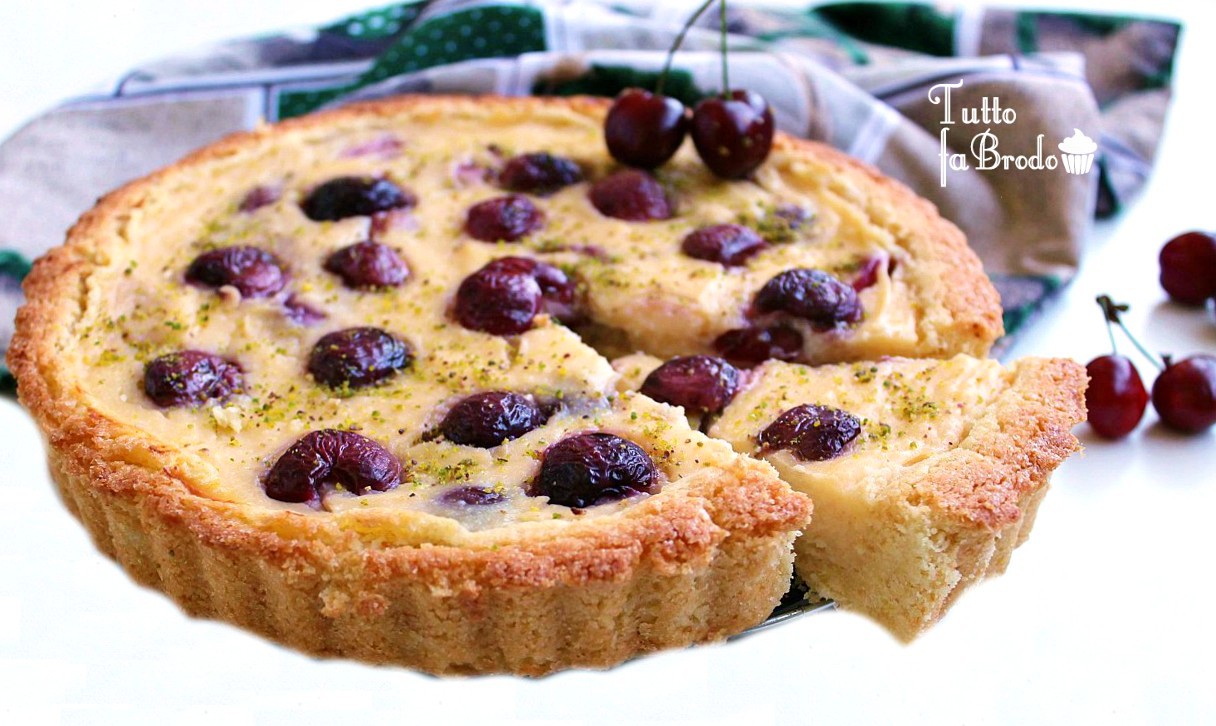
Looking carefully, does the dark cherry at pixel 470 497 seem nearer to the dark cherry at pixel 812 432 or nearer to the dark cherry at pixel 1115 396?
the dark cherry at pixel 812 432

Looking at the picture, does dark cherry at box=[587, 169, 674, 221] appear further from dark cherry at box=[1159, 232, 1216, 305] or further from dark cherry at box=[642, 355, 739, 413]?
dark cherry at box=[1159, 232, 1216, 305]

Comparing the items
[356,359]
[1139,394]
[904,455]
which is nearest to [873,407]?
[904,455]

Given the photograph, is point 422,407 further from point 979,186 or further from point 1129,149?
point 1129,149

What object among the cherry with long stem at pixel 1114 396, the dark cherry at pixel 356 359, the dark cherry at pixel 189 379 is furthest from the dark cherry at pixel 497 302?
the cherry with long stem at pixel 1114 396

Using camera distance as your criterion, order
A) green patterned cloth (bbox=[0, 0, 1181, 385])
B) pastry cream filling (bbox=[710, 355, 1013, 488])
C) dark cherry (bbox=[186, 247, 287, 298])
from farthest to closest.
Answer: green patterned cloth (bbox=[0, 0, 1181, 385]) → dark cherry (bbox=[186, 247, 287, 298]) → pastry cream filling (bbox=[710, 355, 1013, 488])

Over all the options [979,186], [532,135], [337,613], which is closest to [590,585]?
[337,613]

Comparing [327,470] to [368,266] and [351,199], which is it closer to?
[368,266]

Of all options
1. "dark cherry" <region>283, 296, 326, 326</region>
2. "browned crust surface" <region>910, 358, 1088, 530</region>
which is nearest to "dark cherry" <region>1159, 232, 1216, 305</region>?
"browned crust surface" <region>910, 358, 1088, 530</region>
